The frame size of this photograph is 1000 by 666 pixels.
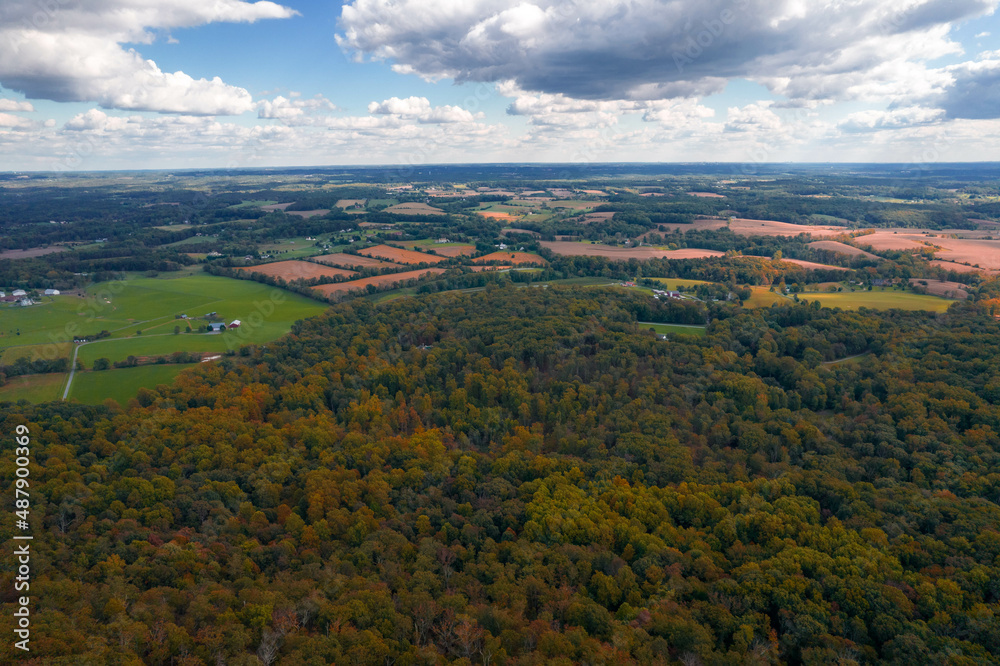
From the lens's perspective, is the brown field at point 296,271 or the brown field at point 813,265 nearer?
the brown field at point 813,265

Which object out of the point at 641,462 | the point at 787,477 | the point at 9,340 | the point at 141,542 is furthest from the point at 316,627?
the point at 9,340

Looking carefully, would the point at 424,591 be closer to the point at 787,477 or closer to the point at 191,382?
the point at 787,477

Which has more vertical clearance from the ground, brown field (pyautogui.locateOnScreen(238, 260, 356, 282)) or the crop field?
the crop field

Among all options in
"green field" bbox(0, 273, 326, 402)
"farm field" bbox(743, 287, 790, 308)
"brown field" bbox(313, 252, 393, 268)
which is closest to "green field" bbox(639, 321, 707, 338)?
"farm field" bbox(743, 287, 790, 308)

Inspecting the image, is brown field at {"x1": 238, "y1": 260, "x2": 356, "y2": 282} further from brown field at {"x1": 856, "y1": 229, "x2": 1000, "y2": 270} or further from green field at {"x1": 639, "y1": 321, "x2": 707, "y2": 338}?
brown field at {"x1": 856, "y1": 229, "x2": 1000, "y2": 270}

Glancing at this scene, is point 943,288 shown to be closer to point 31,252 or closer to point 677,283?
point 677,283

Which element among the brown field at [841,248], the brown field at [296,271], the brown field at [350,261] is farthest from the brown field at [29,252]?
the brown field at [841,248]

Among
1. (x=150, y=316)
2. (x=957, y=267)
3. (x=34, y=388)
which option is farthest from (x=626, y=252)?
(x=34, y=388)

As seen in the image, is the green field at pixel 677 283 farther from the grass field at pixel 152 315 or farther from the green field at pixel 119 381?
the green field at pixel 119 381
